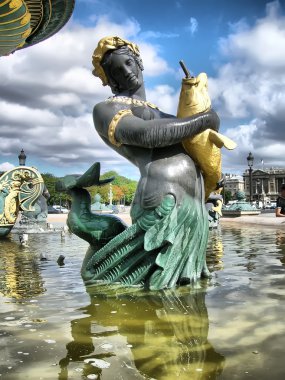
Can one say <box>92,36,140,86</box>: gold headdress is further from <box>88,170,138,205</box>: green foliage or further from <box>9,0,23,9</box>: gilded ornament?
<box>88,170,138,205</box>: green foliage

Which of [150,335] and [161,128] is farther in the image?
[161,128]

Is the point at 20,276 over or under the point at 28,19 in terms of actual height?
under

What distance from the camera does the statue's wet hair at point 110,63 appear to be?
15.5 feet

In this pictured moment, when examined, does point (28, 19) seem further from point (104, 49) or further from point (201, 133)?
point (201, 133)

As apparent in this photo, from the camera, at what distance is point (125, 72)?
475 centimetres

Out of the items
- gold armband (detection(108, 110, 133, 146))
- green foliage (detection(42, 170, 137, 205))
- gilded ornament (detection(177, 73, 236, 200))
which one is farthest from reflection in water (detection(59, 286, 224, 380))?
green foliage (detection(42, 170, 137, 205))

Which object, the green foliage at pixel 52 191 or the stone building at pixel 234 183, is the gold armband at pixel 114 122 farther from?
the stone building at pixel 234 183

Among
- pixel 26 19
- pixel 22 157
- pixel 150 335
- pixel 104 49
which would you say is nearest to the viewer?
pixel 150 335

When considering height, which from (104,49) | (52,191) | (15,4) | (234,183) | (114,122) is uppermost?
(234,183)

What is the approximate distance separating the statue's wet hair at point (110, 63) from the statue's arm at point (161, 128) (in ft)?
2.42

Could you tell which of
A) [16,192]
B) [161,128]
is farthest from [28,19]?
[16,192]

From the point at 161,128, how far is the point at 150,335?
2047 mm

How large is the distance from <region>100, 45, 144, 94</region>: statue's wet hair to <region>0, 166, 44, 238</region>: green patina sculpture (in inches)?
348

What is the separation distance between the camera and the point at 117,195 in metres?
101
